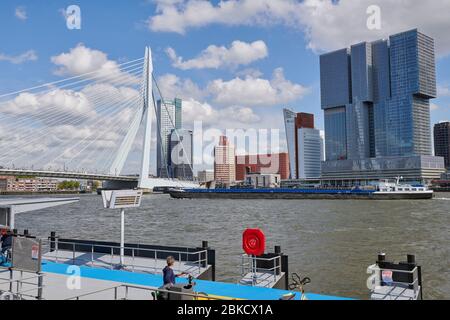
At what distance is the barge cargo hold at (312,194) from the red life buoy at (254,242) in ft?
270

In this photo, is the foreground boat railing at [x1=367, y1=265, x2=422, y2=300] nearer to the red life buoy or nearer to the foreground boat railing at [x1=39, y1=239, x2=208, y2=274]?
the red life buoy

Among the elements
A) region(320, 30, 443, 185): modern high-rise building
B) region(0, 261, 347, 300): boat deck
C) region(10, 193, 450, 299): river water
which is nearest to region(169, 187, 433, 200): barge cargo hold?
region(10, 193, 450, 299): river water

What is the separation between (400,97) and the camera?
176 metres

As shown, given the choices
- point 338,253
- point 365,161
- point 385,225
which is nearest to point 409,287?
point 338,253

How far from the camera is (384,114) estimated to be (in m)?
180

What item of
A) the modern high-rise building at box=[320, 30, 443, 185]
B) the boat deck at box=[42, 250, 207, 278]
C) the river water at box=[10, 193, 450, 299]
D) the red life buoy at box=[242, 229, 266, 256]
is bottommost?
the river water at box=[10, 193, 450, 299]

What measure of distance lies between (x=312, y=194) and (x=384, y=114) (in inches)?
3964

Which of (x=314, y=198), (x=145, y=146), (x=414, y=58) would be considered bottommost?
(x=314, y=198)

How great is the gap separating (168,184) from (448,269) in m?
79.4

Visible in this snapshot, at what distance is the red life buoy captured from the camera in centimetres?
1043

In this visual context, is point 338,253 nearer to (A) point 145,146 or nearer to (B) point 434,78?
(A) point 145,146

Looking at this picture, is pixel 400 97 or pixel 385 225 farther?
pixel 400 97

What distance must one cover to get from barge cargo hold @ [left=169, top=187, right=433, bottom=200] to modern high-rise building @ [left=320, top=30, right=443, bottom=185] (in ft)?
265

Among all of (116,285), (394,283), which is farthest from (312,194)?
(116,285)
